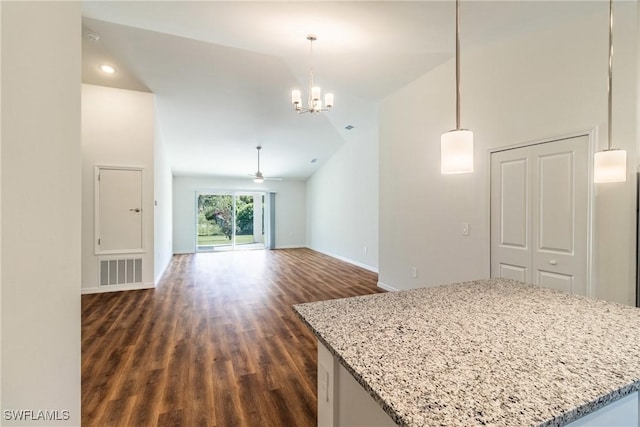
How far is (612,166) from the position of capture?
4.92 feet

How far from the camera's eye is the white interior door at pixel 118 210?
14.3 ft

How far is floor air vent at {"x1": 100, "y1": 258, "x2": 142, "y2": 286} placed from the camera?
4383mm

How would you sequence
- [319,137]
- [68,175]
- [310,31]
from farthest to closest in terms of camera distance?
[319,137], [310,31], [68,175]

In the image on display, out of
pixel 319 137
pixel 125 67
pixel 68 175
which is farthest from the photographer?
pixel 319 137

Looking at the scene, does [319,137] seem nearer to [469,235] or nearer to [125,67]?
[125,67]

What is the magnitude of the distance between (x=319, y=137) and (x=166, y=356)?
17.7 feet

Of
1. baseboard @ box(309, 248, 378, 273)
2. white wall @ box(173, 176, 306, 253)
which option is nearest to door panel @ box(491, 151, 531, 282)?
baseboard @ box(309, 248, 378, 273)

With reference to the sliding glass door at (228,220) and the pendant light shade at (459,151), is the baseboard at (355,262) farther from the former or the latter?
the pendant light shade at (459,151)

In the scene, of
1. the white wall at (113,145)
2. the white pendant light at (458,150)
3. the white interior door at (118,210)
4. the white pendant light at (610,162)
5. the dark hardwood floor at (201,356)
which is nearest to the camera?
the white pendant light at (458,150)

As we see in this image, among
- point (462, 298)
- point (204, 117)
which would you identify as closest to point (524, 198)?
point (462, 298)

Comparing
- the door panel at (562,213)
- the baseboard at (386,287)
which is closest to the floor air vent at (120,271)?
the baseboard at (386,287)

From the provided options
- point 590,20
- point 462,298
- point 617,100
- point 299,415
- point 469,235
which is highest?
point 590,20

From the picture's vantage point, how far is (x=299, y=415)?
180cm

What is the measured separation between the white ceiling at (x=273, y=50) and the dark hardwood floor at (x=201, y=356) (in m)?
3.09
